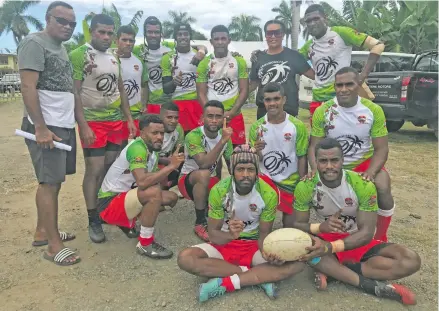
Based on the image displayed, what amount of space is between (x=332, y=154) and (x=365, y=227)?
661 millimetres

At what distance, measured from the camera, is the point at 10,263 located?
3.92 metres

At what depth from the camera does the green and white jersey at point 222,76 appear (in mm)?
5289

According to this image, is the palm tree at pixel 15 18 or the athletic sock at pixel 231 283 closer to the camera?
the athletic sock at pixel 231 283

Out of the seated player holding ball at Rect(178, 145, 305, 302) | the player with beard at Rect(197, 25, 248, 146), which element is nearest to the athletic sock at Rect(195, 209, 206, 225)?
the seated player holding ball at Rect(178, 145, 305, 302)

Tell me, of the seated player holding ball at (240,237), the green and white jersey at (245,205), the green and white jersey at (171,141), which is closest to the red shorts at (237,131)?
the green and white jersey at (171,141)

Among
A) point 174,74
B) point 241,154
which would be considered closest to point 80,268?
point 241,154

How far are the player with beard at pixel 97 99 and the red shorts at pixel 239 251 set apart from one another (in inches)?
62.7

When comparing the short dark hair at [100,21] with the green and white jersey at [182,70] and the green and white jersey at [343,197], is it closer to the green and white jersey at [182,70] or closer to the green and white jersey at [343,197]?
the green and white jersey at [182,70]

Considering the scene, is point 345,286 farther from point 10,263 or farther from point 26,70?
point 26,70

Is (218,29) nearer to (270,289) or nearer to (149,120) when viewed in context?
(149,120)

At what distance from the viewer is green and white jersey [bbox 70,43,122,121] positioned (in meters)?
4.47

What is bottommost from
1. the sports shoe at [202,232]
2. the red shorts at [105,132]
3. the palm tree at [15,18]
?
the sports shoe at [202,232]

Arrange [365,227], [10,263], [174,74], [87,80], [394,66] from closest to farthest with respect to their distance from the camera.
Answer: [365,227], [10,263], [87,80], [174,74], [394,66]

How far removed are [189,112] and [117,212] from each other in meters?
2.03
